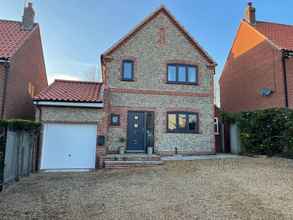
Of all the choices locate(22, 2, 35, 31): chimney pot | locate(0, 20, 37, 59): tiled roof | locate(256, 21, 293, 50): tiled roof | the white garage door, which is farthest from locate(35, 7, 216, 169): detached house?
locate(22, 2, 35, 31): chimney pot

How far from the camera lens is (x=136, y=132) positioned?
1293 centimetres

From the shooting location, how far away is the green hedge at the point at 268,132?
38.1ft

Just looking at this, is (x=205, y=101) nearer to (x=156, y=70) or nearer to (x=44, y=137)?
(x=156, y=70)

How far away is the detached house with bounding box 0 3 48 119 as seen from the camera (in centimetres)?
1161

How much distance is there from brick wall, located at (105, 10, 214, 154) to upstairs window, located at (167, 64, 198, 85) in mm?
279

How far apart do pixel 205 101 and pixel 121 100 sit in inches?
205

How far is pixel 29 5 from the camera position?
15641 millimetres

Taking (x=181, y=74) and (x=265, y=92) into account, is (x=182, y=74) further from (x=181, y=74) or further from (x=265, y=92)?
(x=265, y=92)

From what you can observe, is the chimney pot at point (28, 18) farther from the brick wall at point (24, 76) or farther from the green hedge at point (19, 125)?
the green hedge at point (19, 125)

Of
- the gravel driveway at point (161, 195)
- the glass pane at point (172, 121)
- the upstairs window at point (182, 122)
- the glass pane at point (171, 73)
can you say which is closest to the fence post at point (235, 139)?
the upstairs window at point (182, 122)

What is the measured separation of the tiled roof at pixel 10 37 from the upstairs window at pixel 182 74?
897 centimetres

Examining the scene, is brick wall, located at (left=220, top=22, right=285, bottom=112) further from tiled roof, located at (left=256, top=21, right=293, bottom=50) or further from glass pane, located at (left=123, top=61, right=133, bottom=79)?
glass pane, located at (left=123, top=61, right=133, bottom=79)

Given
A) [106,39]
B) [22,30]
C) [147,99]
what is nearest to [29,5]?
[22,30]

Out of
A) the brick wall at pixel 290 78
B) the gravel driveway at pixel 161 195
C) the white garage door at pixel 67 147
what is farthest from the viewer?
the brick wall at pixel 290 78
